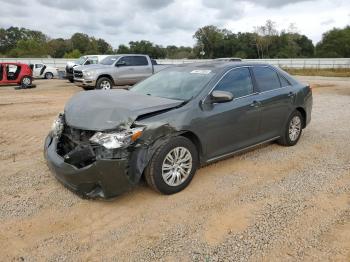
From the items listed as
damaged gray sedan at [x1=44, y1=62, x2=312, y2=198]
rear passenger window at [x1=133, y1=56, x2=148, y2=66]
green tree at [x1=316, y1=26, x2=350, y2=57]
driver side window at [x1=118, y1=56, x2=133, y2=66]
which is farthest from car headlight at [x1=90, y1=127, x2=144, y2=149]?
green tree at [x1=316, y1=26, x2=350, y2=57]

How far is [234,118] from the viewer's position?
15.3ft

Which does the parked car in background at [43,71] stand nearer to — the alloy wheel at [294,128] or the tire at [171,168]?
the alloy wheel at [294,128]

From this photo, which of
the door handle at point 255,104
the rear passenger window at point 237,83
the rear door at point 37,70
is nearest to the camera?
the rear passenger window at point 237,83

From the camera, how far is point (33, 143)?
6262 mm

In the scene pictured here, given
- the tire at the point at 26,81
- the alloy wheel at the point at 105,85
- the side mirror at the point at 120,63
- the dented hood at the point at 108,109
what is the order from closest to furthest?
the dented hood at the point at 108,109, the alloy wheel at the point at 105,85, the side mirror at the point at 120,63, the tire at the point at 26,81

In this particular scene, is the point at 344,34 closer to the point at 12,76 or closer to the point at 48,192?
the point at 12,76

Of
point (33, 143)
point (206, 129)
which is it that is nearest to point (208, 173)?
point (206, 129)

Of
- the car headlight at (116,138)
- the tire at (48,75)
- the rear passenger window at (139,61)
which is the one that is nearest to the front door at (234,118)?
the car headlight at (116,138)

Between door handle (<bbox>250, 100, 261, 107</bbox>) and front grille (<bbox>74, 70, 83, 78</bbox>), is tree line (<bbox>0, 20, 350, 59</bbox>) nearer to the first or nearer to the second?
front grille (<bbox>74, 70, 83, 78</bbox>)

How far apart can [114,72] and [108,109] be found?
1112 cm

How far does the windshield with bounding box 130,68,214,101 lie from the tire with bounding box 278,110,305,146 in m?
1.96

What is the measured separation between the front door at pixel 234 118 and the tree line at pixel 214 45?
216ft

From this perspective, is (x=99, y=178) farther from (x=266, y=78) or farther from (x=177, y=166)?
(x=266, y=78)

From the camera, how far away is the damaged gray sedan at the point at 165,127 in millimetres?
3578
